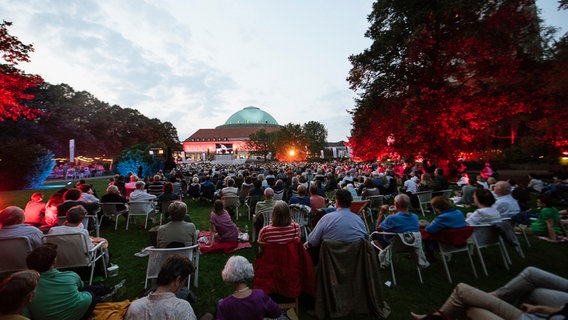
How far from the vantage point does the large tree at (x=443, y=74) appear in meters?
11.5

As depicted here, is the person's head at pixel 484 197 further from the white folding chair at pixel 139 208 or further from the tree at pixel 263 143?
the tree at pixel 263 143

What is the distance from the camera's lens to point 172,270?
209cm

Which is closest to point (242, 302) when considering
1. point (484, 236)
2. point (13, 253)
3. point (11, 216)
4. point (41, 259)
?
point (41, 259)

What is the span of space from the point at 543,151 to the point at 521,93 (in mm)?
12220

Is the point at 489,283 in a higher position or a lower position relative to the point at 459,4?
lower

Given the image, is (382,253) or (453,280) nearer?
(453,280)

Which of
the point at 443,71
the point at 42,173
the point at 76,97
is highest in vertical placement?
the point at 76,97

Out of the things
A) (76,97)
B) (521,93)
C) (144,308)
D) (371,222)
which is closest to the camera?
(144,308)

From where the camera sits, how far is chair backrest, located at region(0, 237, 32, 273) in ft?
11.8

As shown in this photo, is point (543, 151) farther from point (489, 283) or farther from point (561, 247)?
point (489, 283)

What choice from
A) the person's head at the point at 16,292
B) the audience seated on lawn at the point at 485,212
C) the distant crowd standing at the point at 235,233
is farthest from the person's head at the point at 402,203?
the person's head at the point at 16,292

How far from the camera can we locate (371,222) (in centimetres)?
817

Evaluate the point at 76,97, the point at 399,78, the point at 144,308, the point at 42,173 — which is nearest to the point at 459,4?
the point at 399,78

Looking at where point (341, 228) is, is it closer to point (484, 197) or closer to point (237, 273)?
point (237, 273)
